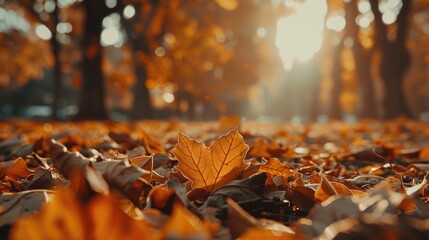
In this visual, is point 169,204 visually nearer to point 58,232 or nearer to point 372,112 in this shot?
point 58,232

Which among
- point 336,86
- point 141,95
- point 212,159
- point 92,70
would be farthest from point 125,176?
point 336,86

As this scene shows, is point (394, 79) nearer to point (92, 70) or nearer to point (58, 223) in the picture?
point (92, 70)

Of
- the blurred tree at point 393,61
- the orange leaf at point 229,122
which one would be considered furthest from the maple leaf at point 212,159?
the blurred tree at point 393,61

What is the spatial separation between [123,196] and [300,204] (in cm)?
41

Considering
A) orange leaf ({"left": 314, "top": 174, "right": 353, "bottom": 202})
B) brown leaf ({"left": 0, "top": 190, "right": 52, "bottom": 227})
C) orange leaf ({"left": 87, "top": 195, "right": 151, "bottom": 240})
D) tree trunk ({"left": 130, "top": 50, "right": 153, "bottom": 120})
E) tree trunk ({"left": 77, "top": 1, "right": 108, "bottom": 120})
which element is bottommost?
tree trunk ({"left": 130, "top": 50, "right": 153, "bottom": 120})

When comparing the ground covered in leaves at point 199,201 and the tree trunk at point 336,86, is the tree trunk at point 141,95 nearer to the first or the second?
the tree trunk at point 336,86

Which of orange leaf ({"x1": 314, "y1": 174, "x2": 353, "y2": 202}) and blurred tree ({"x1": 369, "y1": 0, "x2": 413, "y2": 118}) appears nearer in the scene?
orange leaf ({"x1": 314, "y1": 174, "x2": 353, "y2": 202})

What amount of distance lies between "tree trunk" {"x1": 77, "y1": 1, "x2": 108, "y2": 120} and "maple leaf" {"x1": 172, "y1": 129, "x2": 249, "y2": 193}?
1079 centimetres

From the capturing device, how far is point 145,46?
15.6 meters

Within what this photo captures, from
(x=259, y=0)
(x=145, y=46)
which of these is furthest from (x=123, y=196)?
(x=259, y=0)

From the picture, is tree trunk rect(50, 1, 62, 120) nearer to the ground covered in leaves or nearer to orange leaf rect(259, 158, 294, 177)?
the ground covered in leaves

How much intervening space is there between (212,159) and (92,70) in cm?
1128

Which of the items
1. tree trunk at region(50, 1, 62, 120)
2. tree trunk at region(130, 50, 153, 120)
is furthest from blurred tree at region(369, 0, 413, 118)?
tree trunk at region(130, 50, 153, 120)

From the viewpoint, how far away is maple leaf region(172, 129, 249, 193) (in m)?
1.04
